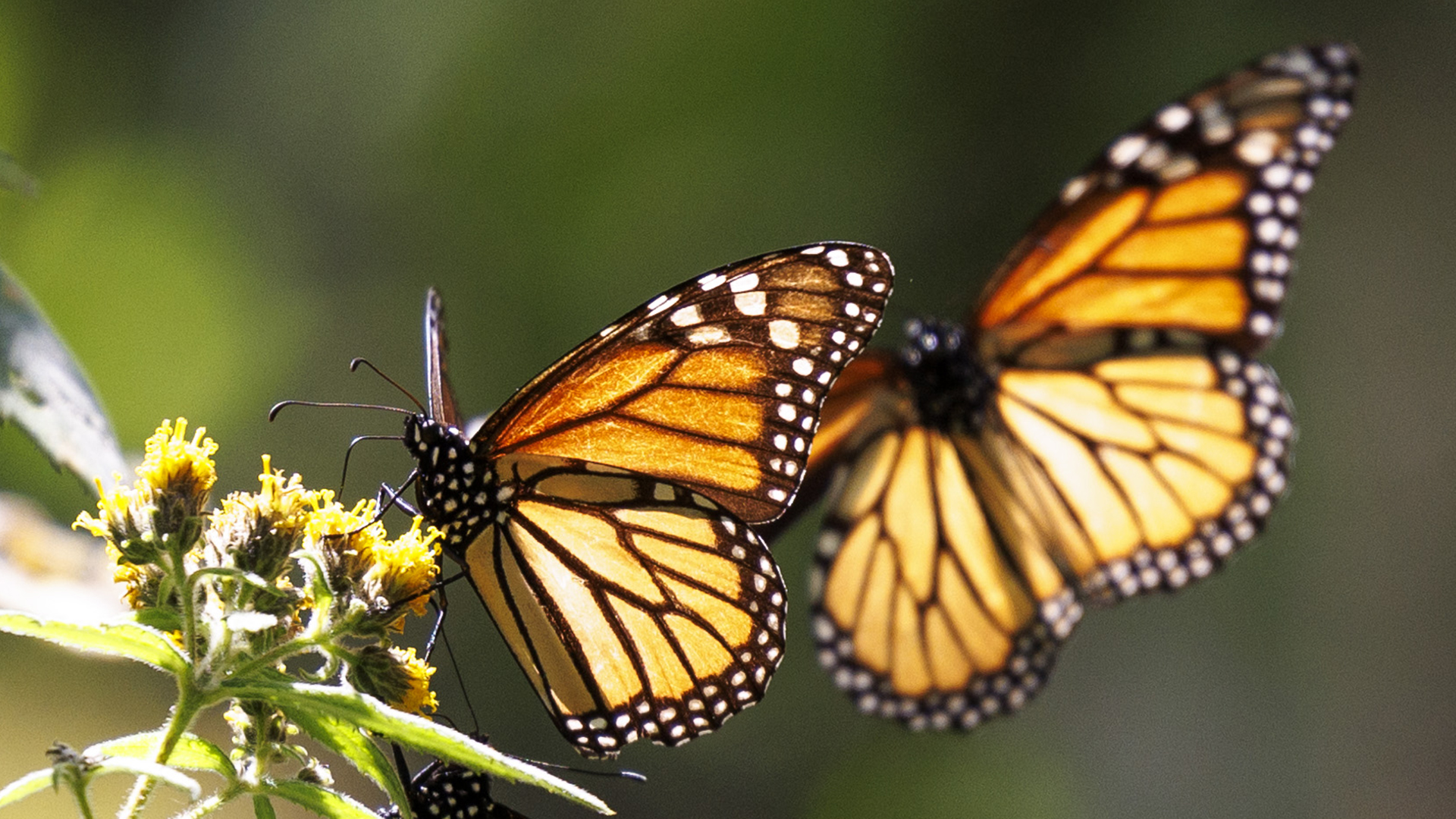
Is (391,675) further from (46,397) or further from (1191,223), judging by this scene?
(1191,223)

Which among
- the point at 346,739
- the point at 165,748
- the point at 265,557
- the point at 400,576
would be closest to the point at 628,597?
the point at 400,576

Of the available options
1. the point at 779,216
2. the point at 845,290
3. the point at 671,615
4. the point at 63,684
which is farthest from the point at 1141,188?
the point at 63,684

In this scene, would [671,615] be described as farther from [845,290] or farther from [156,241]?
[156,241]

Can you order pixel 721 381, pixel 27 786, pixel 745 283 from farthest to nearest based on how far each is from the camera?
pixel 721 381
pixel 745 283
pixel 27 786

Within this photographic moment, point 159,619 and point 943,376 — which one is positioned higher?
point 943,376

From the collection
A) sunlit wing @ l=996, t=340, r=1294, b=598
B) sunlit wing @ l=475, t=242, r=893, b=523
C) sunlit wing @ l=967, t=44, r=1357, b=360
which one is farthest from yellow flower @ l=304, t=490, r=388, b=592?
sunlit wing @ l=996, t=340, r=1294, b=598

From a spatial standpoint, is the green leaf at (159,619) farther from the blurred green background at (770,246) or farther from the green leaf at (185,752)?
the blurred green background at (770,246)
